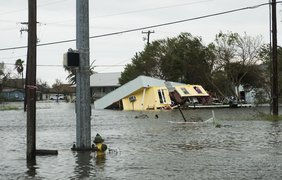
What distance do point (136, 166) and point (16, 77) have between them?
137 metres

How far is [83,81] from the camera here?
575 inches

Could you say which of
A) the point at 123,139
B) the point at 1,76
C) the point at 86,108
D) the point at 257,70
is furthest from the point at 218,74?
the point at 1,76

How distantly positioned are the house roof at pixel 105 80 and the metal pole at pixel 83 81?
102445mm

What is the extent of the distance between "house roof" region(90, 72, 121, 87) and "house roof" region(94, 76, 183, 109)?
54963 millimetres

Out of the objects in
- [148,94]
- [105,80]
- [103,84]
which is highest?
[105,80]

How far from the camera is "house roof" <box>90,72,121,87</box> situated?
120m

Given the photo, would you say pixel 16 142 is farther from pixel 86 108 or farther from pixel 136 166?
pixel 136 166

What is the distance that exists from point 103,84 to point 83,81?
105501 mm

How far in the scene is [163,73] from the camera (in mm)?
74938

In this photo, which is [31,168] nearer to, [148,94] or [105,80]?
[148,94]

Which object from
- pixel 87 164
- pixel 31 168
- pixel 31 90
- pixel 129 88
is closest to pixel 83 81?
pixel 31 90

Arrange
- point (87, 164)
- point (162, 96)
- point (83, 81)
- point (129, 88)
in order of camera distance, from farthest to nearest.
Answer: point (129, 88) → point (162, 96) → point (83, 81) → point (87, 164)

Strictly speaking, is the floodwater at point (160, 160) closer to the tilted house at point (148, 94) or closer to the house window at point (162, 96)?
the tilted house at point (148, 94)

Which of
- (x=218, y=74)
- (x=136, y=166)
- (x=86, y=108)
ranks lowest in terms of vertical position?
(x=136, y=166)
